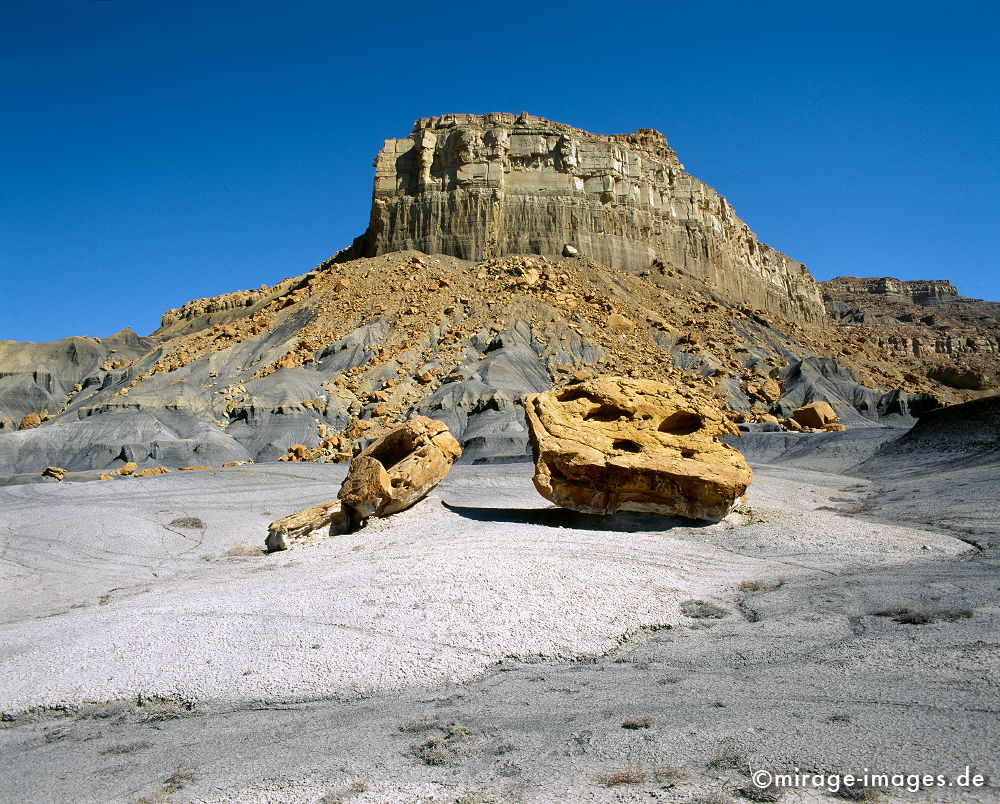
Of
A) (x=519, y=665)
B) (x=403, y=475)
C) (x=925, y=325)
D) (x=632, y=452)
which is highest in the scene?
(x=925, y=325)

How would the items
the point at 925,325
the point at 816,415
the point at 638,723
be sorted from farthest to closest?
the point at 925,325
the point at 816,415
the point at 638,723

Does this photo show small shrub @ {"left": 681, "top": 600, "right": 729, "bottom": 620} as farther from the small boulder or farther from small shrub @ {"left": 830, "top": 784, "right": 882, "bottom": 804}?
the small boulder

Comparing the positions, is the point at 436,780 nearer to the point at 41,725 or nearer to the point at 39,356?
the point at 41,725

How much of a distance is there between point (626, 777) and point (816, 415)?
111 ft

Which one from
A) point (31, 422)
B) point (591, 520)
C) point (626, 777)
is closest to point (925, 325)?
point (591, 520)

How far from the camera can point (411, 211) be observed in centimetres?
4656

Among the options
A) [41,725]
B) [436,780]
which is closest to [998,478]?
[436,780]

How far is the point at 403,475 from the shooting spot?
1188 cm

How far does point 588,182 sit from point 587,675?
46.4 metres

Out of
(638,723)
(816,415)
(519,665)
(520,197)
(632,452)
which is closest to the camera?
(638,723)

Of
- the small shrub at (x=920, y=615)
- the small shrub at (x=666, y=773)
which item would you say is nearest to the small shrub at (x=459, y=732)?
the small shrub at (x=666, y=773)

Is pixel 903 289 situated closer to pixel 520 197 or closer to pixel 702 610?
pixel 520 197

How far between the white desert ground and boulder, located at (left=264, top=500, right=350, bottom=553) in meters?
0.62

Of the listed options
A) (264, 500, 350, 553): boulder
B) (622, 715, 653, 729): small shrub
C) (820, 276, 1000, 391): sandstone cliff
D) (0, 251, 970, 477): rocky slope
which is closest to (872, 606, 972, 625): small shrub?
(622, 715, 653, 729): small shrub
